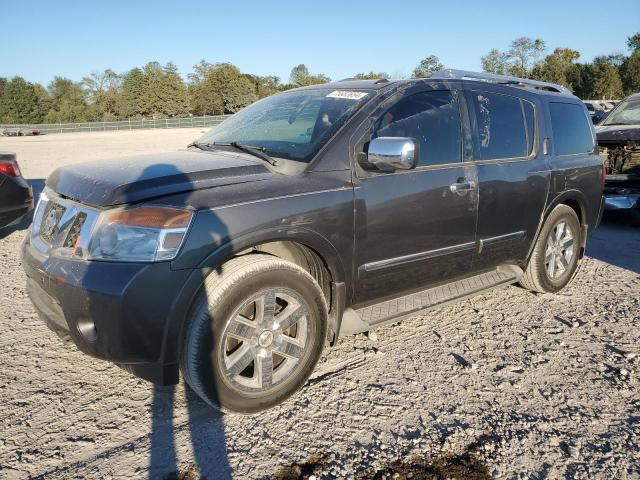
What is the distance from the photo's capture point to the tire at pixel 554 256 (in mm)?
4504

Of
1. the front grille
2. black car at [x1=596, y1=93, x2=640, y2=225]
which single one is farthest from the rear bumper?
the front grille

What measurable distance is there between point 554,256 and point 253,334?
10.7ft

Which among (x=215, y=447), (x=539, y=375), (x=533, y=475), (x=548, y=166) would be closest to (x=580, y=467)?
(x=533, y=475)

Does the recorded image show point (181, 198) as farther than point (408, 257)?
No

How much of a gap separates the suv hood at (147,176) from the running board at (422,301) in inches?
42.5

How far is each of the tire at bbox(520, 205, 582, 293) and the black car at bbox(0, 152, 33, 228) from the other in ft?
19.2

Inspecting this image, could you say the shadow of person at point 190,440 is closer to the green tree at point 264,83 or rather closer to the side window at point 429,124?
the side window at point 429,124

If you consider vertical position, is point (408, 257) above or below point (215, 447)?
above

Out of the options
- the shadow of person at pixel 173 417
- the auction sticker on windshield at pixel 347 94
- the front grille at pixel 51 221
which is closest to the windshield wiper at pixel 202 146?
the shadow of person at pixel 173 417

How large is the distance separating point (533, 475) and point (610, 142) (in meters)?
7.28

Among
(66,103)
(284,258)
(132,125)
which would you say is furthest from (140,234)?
(66,103)

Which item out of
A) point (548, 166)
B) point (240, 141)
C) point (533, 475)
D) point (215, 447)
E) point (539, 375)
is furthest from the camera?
point (548, 166)

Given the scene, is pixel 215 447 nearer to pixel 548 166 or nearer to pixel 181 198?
pixel 181 198

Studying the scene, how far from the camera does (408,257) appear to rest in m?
3.37
